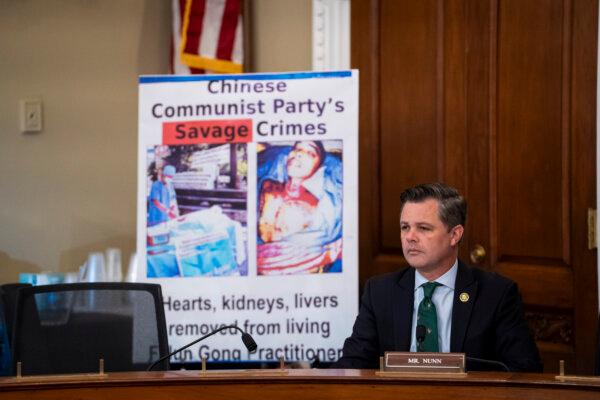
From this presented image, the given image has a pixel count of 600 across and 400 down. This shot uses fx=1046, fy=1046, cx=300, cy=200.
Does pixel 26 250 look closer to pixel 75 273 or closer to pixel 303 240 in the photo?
pixel 75 273

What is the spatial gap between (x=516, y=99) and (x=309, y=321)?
1.10 meters

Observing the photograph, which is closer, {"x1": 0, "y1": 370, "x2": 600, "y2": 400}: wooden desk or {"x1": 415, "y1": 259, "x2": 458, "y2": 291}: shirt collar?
{"x1": 0, "y1": 370, "x2": 600, "y2": 400}: wooden desk

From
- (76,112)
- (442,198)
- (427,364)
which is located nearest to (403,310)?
(442,198)

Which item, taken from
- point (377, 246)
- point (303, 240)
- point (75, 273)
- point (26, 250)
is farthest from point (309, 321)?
point (26, 250)

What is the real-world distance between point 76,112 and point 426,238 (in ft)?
7.60

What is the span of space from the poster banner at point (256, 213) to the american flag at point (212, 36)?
0.93 metres

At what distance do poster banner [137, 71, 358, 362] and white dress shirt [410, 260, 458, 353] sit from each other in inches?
26.0

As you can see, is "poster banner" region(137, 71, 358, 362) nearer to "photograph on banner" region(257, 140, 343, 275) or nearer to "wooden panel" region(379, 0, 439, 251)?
"photograph on banner" region(257, 140, 343, 275)

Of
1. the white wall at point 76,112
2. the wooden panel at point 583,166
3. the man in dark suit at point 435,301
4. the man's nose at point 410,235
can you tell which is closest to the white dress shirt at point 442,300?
the man in dark suit at point 435,301

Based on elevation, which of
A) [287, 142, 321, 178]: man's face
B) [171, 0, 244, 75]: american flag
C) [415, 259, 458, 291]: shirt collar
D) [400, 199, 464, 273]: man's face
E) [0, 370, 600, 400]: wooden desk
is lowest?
[0, 370, 600, 400]: wooden desk

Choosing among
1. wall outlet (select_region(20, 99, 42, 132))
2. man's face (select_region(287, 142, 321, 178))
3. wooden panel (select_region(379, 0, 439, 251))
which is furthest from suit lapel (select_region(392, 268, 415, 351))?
wall outlet (select_region(20, 99, 42, 132))

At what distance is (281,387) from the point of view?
226 centimetres

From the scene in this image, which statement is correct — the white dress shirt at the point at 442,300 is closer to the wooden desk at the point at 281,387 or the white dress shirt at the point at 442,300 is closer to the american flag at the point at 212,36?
the wooden desk at the point at 281,387

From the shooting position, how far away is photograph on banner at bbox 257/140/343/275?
3.65 m
